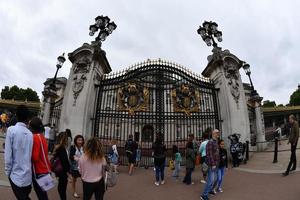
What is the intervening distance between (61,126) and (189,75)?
6.82m

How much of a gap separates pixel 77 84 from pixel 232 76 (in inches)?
315

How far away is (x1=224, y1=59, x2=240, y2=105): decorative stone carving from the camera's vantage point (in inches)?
521

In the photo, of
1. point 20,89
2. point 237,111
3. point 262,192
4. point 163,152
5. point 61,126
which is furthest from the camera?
point 20,89

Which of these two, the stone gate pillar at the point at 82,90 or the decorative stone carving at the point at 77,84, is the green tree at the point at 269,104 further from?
the decorative stone carving at the point at 77,84

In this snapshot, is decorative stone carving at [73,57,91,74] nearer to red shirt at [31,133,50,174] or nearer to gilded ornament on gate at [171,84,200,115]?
gilded ornament on gate at [171,84,200,115]

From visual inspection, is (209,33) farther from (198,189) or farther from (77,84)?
(198,189)

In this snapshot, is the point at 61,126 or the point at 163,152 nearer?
the point at 163,152

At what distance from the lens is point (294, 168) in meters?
8.78

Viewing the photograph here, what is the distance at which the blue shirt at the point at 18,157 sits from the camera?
353 cm

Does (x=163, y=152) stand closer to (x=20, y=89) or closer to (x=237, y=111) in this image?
(x=237, y=111)

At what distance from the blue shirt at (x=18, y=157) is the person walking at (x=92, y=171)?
103cm

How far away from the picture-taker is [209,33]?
593 inches

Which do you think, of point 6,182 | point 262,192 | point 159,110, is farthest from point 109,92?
point 262,192

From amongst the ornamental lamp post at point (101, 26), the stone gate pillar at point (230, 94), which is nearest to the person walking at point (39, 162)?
the stone gate pillar at point (230, 94)
